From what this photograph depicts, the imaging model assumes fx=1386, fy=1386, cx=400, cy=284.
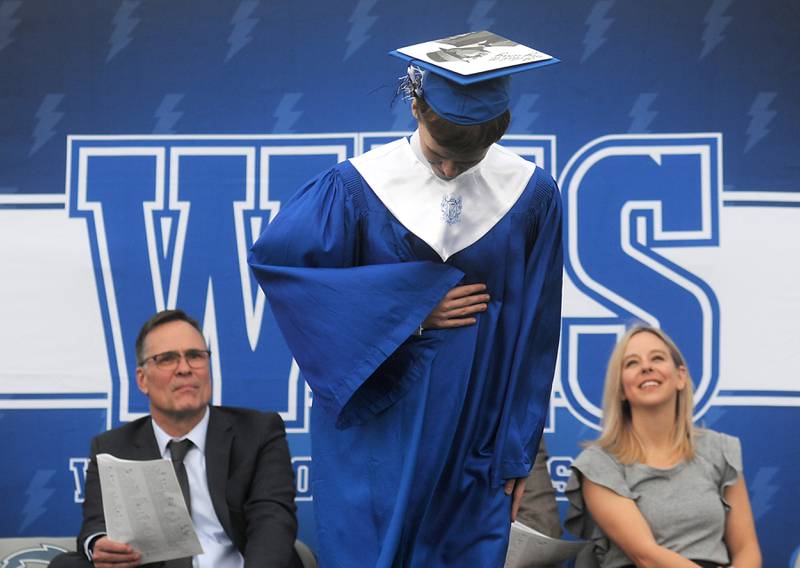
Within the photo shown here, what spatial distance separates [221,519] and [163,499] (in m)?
0.36

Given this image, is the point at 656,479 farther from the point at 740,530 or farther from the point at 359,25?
the point at 359,25

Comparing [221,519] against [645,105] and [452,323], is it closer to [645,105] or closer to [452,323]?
[452,323]

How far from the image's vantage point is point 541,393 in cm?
338

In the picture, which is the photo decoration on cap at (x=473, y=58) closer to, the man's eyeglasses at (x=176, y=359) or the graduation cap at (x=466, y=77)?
the graduation cap at (x=466, y=77)

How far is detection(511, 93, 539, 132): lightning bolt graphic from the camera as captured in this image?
202 inches

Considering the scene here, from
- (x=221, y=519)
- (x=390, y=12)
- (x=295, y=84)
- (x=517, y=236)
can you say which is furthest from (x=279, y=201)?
(x=517, y=236)

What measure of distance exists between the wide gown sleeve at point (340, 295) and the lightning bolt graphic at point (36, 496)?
226 cm

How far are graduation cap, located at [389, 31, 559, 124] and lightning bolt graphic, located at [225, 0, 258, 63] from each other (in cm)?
219

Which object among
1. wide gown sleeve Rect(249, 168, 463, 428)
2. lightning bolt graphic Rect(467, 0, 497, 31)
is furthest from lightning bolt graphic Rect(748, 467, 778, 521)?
wide gown sleeve Rect(249, 168, 463, 428)

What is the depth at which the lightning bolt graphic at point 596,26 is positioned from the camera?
203 inches

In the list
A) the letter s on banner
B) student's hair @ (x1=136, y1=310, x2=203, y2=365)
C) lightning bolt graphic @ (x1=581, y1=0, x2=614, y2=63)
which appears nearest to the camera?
student's hair @ (x1=136, y1=310, x2=203, y2=365)

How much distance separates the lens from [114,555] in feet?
13.5

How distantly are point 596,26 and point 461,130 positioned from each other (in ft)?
7.45

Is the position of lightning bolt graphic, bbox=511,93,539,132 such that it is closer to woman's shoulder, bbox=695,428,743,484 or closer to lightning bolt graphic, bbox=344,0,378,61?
lightning bolt graphic, bbox=344,0,378,61
